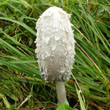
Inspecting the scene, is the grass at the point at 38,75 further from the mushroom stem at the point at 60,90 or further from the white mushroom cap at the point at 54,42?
the white mushroom cap at the point at 54,42

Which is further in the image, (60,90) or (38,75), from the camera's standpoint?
(38,75)

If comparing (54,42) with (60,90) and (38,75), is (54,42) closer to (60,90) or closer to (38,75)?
(60,90)

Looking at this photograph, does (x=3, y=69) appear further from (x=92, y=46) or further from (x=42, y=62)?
(x=92, y=46)

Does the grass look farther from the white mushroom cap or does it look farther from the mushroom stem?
the white mushroom cap

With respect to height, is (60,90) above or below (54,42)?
below

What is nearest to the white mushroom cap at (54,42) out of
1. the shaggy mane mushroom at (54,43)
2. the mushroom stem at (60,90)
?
the shaggy mane mushroom at (54,43)

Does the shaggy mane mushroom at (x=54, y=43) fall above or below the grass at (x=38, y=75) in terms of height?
above

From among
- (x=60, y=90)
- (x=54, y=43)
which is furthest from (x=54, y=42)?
(x=60, y=90)

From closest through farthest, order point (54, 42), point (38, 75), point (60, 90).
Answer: point (54, 42) → point (60, 90) → point (38, 75)
